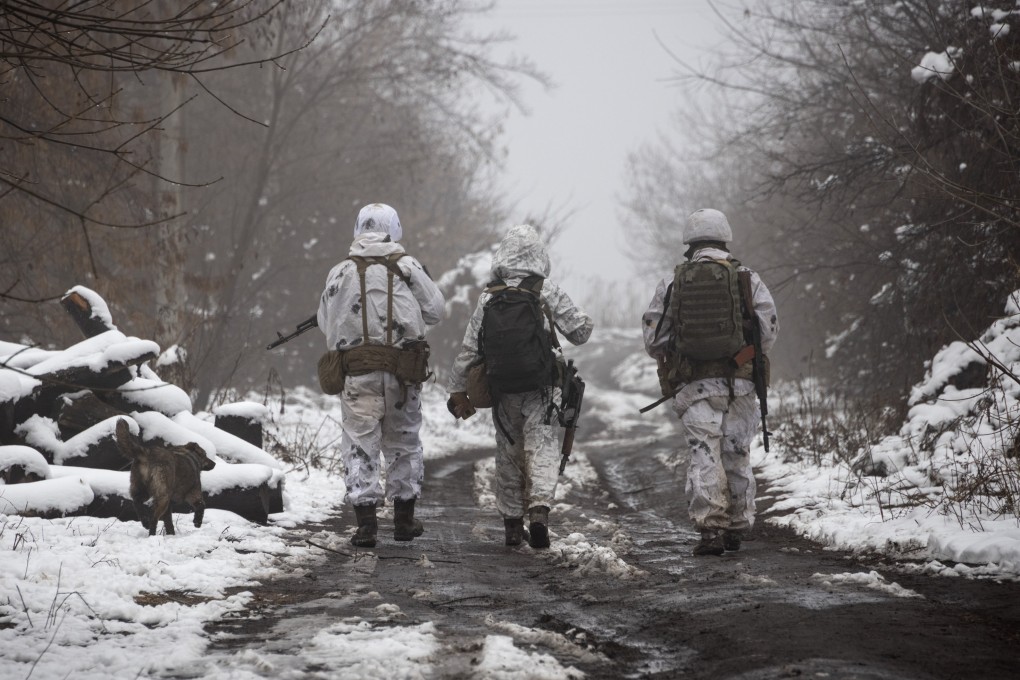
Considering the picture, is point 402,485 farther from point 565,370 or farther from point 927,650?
point 927,650

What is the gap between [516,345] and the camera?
6.35m

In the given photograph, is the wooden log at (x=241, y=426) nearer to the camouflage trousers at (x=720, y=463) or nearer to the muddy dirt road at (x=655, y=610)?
the muddy dirt road at (x=655, y=610)

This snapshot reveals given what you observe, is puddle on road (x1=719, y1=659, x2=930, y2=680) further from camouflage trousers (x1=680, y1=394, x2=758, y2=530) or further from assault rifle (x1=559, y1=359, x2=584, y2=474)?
assault rifle (x1=559, y1=359, x2=584, y2=474)

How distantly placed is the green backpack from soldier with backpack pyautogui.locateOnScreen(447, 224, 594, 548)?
0.70 metres

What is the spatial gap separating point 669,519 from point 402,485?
264 centimetres

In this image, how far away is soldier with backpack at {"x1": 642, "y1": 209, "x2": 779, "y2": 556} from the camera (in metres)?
6.11

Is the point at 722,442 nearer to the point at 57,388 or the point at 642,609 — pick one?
the point at 642,609

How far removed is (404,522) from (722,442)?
223 cm

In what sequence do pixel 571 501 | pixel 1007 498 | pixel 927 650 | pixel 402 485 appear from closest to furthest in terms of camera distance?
pixel 927 650 → pixel 1007 498 → pixel 402 485 → pixel 571 501

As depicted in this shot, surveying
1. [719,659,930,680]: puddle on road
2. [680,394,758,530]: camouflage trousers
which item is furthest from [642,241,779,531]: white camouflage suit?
[719,659,930,680]: puddle on road

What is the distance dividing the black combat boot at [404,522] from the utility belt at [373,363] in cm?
84

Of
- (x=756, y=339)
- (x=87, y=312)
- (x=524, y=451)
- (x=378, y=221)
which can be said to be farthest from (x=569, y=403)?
(x=87, y=312)

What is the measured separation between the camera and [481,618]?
4.05 m

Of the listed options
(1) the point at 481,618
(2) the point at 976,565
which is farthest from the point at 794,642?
(2) the point at 976,565
